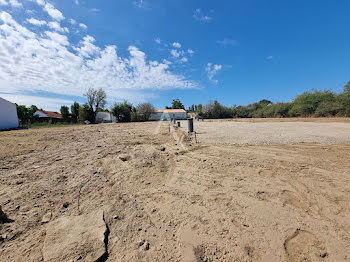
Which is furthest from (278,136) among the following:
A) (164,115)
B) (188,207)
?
(164,115)

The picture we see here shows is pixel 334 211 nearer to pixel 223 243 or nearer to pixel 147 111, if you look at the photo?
pixel 223 243

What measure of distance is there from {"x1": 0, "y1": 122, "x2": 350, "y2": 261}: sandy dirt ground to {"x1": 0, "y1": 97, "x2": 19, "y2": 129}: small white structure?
21.9m

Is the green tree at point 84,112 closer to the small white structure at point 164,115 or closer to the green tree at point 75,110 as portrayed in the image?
the green tree at point 75,110

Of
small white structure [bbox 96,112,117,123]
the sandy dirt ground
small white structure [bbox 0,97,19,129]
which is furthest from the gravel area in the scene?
small white structure [bbox 96,112,117,123]

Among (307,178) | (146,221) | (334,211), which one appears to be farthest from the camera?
(307,178)

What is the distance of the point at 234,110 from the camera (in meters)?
42.9

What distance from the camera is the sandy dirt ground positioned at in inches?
55.4

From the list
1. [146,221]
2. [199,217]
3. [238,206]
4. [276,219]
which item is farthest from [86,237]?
[276,219]

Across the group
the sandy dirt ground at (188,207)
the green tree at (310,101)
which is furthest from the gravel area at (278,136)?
the green tree at (310,101)

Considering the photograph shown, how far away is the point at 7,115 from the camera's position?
17766mm

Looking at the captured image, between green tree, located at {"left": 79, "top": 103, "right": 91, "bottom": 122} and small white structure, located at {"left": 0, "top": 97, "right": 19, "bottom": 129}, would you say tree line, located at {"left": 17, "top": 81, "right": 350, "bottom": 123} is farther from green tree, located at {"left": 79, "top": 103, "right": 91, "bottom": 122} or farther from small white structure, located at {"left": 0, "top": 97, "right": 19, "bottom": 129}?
small white structure, located at {"left": 0, "top": 97, "right": 19, "bottom": 129}

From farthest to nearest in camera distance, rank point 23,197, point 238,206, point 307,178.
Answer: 1. point 307,178
2. point 23,197
3. point 238,206

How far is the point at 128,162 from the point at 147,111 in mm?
40589

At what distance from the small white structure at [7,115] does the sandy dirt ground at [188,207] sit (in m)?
21.9
